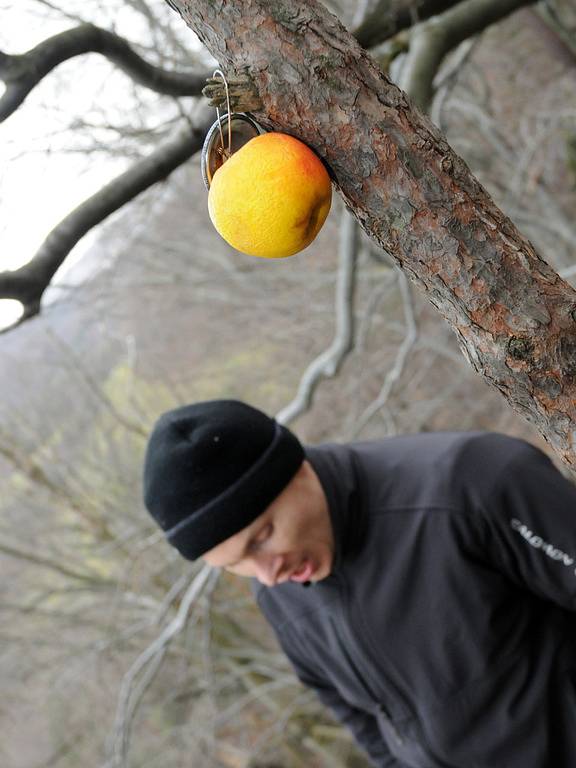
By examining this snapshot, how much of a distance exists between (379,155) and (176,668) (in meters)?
6.89

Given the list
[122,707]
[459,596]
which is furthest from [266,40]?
[122,707]

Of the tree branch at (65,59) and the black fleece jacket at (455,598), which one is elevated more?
the tree branch at (65,59)

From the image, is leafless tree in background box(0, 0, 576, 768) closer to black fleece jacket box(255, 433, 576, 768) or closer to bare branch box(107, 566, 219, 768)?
bare branch box(107, 566, 219, 768)

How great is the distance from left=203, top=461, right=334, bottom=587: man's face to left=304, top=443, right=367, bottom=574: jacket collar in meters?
0.02

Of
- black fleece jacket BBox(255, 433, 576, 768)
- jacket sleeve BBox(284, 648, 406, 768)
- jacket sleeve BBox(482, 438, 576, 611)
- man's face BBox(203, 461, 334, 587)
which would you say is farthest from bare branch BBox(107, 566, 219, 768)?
jacket sleeve BBox(482, 438, 576, 611)

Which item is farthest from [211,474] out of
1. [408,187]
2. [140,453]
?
[140,453]

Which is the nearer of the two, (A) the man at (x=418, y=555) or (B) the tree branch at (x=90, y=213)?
(B) the tree branch at (x=90, y=213)

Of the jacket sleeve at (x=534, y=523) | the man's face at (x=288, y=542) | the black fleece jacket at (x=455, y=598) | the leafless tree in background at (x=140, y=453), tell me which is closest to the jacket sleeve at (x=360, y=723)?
the black fleece jacket at (x=455, y=598)

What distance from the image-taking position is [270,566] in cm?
186

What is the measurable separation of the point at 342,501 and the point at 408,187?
123 cm

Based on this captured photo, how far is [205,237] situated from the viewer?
7711 millimetres

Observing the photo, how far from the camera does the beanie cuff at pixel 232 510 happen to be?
5.87ft

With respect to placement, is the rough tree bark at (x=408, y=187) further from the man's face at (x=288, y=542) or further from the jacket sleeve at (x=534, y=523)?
the man's face at (x=288, y=542)

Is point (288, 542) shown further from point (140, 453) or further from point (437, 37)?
point (140, 453)
